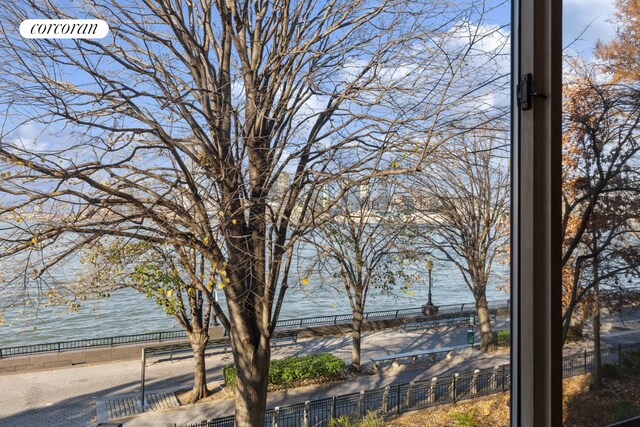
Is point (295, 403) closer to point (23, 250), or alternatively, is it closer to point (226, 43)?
point (23, 250)

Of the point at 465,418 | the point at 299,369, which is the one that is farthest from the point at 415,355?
the point at 299,369

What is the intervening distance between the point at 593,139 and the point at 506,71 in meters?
0.36

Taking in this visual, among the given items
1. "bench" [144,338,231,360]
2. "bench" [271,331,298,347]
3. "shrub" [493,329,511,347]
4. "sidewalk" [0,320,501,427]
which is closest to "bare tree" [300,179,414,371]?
"sidewalk" [0,320,501,427]

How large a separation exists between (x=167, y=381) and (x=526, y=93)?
4.53 ft

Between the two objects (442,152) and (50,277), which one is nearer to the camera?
(50,277)

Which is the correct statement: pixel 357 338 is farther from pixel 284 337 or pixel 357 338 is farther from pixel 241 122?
pixel 241 122

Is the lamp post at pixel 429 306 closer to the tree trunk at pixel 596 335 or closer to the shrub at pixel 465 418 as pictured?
the shrub at pixel 465 418

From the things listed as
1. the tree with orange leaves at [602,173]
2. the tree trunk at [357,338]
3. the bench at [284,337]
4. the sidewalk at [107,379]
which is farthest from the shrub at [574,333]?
the bench at [284,337]

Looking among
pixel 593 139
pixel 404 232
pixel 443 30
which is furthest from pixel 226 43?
pixel 593 139

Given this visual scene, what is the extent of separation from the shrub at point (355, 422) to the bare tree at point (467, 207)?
48 centimetres

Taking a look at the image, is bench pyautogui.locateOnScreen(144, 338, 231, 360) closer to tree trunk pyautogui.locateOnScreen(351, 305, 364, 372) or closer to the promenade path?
the promenade path

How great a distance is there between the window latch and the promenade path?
2.39 ft

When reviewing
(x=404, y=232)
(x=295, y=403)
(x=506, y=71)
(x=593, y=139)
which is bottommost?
(x=295, y=403)

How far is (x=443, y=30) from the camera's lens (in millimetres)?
1672
